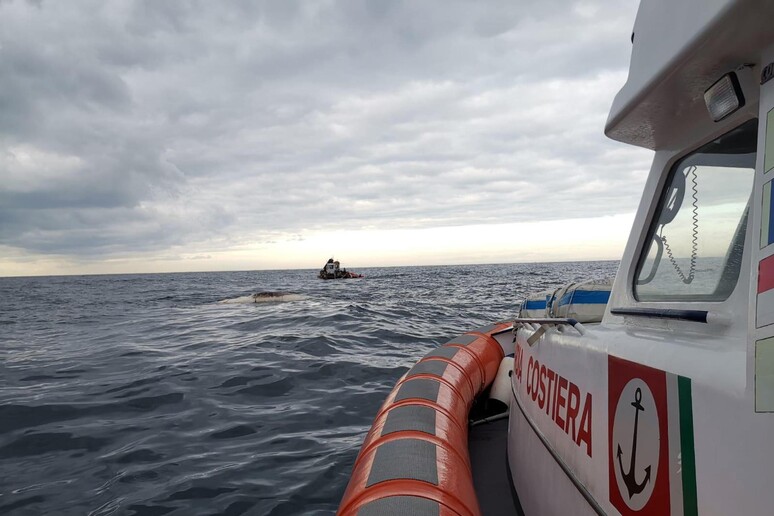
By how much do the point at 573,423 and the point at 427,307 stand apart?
51.3 feet

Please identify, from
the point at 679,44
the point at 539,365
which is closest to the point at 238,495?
the point at 539,365

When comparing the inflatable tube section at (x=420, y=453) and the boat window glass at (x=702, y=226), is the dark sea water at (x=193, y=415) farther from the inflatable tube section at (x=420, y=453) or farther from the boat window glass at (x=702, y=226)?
the boat window glass at (x=702, y=226)

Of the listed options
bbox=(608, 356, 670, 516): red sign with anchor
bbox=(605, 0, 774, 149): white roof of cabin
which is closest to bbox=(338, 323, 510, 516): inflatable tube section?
bbox=(608, 356, 670, 516): red sign with anchor

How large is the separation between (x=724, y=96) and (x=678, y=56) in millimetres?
191

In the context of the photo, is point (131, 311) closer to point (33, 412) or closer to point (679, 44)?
point (33, 412)

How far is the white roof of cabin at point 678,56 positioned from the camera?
4.40 feet

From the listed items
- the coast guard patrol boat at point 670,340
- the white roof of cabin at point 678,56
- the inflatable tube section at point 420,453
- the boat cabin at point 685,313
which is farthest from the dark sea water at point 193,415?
the white roof of cabin at point 678,56

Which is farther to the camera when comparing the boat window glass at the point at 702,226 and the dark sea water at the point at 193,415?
the dark sea water at the point at 193,415

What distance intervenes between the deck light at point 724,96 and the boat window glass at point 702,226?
17 centimetres

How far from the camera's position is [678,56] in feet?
5.13

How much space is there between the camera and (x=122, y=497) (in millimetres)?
4066

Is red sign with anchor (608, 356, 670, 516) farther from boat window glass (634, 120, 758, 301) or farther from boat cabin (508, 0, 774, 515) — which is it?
boat window glass (634, 120, 758, 301)

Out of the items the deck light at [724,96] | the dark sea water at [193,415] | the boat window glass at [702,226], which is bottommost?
the dark sea water at [193,415]

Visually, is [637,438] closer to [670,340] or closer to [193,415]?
[670,340]
